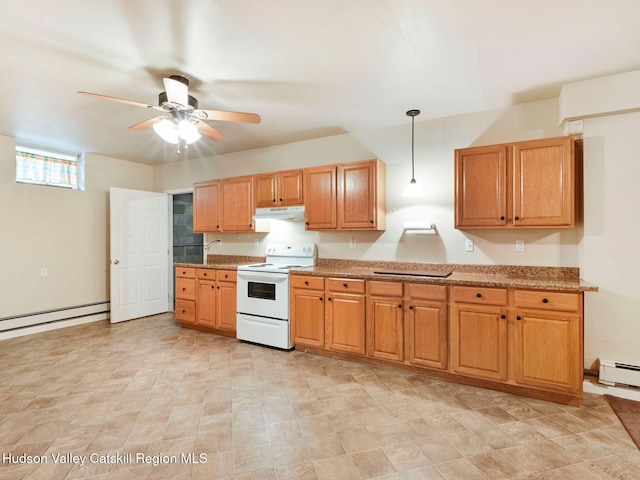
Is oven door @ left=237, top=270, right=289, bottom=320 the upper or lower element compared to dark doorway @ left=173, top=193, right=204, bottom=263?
lower

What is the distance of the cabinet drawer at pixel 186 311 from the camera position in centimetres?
443

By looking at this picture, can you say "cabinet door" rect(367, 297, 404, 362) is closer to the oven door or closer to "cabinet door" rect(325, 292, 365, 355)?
"cabinet door" rect(325, 292, 365, 355)

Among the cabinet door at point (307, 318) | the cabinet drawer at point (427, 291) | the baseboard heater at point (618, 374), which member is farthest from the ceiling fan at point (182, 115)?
the baseboard heater at point (618, 374)

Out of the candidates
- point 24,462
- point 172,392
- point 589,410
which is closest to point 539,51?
point 589,410

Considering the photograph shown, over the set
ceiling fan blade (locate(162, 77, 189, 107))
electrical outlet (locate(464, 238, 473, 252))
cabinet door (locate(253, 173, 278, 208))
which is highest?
ceiling fan blade (locate(162, 77, 189, 107))

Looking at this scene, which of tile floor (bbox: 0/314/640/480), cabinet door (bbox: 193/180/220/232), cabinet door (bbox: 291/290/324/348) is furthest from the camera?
cabinet door (bbox: 193/180/220/232)

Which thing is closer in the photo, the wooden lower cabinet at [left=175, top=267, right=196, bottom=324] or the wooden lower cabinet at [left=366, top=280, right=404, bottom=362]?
the wooden lower cabinet at [left=366, top=280, right=404, bottom=362]

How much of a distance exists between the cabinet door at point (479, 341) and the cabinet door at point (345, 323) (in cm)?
87

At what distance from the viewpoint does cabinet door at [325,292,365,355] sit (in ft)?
10.5

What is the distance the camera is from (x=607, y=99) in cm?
261

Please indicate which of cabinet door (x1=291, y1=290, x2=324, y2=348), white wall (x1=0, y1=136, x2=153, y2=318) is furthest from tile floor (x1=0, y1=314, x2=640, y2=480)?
white wall (x1=0, y1=136, x2=153, y2=318)

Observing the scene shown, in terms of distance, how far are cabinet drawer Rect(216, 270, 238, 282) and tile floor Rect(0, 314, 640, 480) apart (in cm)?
109

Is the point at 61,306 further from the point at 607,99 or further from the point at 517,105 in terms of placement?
the point at 607,99

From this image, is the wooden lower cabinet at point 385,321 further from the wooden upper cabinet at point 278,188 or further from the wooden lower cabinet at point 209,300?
the wooden lower cabinet at point 209,300
